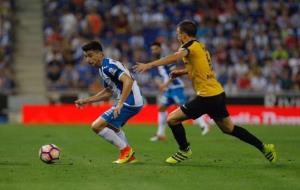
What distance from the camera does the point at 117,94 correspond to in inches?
472

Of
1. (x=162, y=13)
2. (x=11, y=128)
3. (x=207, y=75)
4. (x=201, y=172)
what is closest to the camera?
(x=201, y=172)

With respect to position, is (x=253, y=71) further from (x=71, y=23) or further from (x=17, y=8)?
(x=17, y=8)

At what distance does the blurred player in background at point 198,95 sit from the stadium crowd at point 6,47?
55.7ft

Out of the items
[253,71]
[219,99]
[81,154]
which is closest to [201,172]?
[219,99]

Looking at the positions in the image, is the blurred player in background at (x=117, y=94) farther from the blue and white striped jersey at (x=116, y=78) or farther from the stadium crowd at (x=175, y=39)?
the stadium crowd at (x=175, y=39)

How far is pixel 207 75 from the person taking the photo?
11.5 m

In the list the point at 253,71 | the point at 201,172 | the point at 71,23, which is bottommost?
the point at 201,172

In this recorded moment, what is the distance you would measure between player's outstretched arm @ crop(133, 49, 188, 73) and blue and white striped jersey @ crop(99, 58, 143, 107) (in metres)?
1.02

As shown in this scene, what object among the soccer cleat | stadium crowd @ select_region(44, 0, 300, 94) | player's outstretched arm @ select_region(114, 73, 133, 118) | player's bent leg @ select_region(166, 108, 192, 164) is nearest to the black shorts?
player's bent leg @ select_region(166, 108, 192, 164)

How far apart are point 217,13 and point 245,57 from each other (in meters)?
2.96

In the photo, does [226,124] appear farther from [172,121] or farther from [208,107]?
[172,121]

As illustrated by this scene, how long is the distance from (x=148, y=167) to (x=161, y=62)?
5.90 ft

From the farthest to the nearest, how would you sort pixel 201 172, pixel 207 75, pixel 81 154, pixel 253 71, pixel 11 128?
pixel 253 71 < pixel 11 128 < pixel 81 154 < pixel 207 75 < pixel 201 172

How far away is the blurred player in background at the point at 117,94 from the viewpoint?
1152 cm
